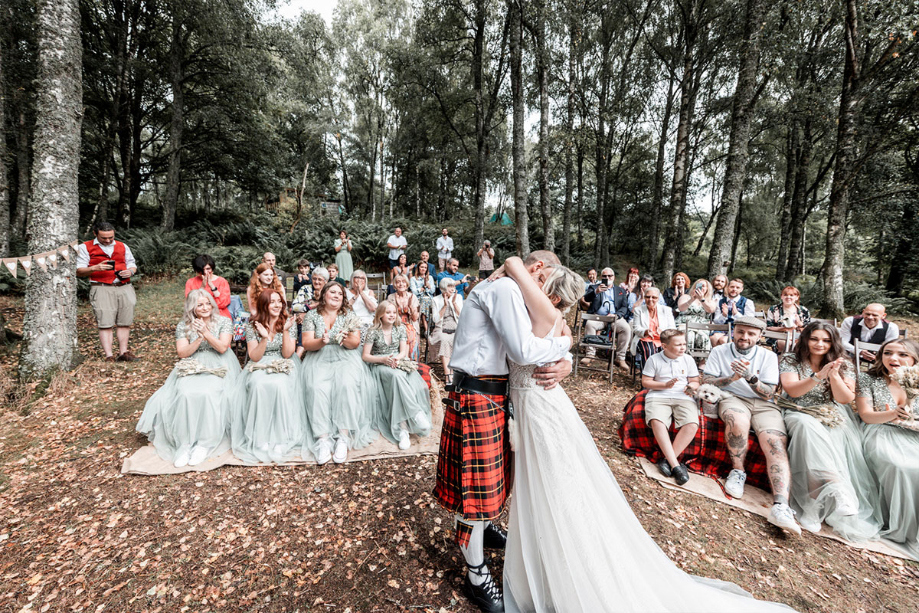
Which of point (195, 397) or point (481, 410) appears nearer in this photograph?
point (481, 410)

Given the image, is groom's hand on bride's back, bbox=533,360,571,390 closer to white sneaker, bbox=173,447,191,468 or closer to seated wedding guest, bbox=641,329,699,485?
seated wedding guest, bbox=641,329,699,485

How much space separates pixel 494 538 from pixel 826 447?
108 inches

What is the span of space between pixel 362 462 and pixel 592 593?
7.52ft

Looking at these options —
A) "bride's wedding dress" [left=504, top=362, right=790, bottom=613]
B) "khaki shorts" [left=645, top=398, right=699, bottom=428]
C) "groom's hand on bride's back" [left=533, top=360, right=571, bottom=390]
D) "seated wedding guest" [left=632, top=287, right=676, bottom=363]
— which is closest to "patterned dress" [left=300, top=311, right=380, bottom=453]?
"bride's wedding dress" [left=504, top=362, right=790, bottom=613]

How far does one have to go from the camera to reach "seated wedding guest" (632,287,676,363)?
18.1 feet

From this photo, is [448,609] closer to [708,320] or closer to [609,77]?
[708,320]

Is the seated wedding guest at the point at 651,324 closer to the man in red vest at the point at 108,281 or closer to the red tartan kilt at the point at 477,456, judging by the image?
the red tartan kilt at the point at 477,456

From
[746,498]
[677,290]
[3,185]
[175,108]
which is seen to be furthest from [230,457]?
[175,108]

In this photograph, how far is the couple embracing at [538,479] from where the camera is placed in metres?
1.65

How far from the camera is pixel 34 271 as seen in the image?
4020 millimetres

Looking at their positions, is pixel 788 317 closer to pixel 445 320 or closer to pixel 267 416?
pixel 445 320

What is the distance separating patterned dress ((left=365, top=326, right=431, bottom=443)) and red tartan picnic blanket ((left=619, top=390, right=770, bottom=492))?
2.07 meters

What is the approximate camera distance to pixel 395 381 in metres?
3.74

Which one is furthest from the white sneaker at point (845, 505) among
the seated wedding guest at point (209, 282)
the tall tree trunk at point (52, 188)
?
the tall tree trunk at point (52, 188)
